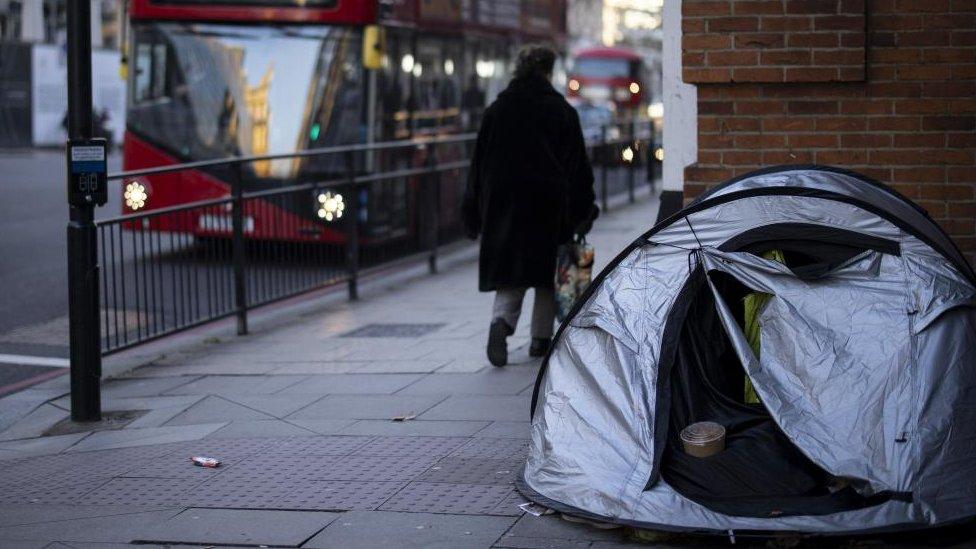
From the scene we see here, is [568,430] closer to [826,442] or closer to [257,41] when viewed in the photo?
[826,442]

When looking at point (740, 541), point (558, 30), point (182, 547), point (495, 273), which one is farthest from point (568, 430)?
point (558, 30)

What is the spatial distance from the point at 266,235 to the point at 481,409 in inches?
161

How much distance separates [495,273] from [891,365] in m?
3.70

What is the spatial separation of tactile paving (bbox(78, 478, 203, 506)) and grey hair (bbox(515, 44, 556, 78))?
3476mm

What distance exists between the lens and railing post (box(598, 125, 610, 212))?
19375 millimetres

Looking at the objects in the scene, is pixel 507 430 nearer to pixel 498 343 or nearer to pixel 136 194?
pixel 498 343

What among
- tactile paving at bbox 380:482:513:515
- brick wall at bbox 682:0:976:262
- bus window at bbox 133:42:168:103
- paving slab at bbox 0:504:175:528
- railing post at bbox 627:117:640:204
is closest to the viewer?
tactile paving at bbox 380:482:513:515

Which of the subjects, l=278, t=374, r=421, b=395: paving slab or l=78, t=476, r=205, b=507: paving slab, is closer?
l=78, t=476, r=205, b=507: paving slab

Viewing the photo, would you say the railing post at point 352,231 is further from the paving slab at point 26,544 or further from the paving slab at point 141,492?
the paving slab at point 26,544

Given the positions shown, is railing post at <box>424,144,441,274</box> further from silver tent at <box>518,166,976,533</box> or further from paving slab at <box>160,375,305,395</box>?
silver tent at <box>518,166,976,533</box>

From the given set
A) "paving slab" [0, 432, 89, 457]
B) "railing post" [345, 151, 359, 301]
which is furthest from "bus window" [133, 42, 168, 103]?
"paving slab" [0, 432, 89, 457]

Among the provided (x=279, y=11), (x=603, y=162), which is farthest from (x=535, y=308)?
(x=603, y=162)

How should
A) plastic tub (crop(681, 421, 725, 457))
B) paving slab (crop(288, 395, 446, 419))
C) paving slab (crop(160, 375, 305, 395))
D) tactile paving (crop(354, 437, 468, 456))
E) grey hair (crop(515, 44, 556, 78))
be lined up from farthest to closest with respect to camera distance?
grey hair (crop(515, 44, 556, 78)) < paving slab (crop(160, 375, 305, 395)) < paving slab (crop(288, 395, 446, 419)) < tactile paving (crop(354, 437, 468, 456)) < plastic tub (crop(681, 421, 725, 457))

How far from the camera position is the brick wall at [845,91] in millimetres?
6887
